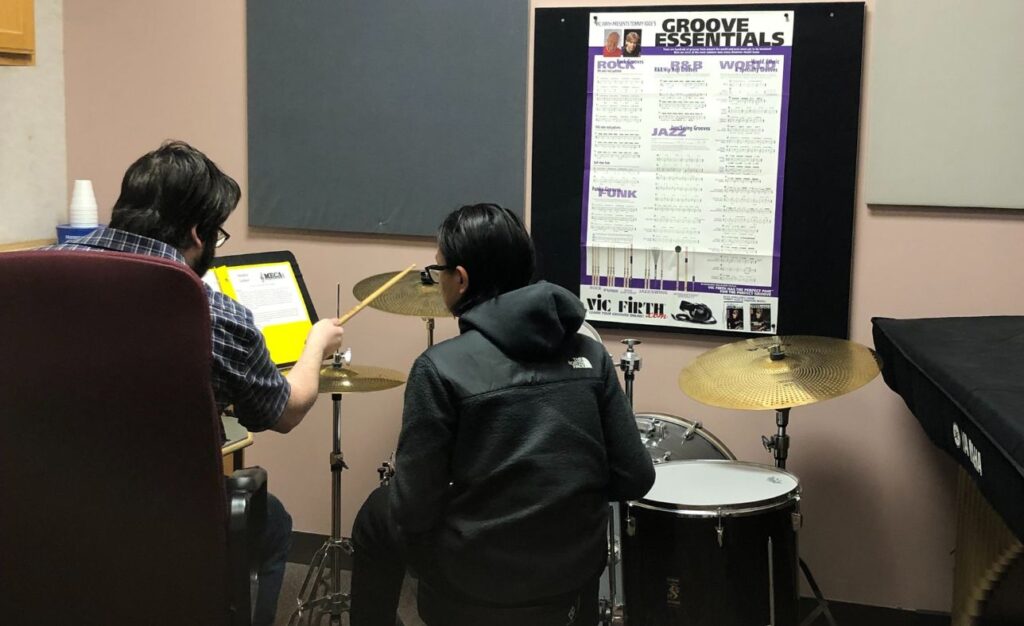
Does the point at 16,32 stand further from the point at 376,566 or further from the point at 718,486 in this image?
the point at 718,486

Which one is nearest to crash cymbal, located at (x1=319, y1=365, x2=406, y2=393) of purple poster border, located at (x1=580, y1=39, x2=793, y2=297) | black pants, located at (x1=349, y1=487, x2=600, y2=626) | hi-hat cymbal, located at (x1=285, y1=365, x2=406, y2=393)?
hi-hat cymbal, located at (x1=285, y1=365, x2=406, y2=393)

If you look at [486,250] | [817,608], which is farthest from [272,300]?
[817,608]

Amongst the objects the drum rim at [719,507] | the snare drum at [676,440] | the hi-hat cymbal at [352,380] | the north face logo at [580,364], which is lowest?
the drum rim at [719,507]

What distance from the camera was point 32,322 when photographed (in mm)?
1438

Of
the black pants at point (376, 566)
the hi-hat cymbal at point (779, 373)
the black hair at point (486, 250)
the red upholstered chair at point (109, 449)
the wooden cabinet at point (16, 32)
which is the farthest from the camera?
the wooden cabinet at point (16, 32)

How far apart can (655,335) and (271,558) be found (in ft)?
4.23

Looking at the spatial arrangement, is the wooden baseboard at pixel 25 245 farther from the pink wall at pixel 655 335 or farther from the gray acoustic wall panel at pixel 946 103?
the gray acoustic wall panel at pixel 946 103

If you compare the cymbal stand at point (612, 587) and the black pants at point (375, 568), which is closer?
the black pants at point (375, 568)

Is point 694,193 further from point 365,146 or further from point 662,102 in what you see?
point 365,146

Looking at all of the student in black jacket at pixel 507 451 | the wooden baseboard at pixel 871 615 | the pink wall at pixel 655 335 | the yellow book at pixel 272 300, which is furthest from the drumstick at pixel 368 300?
the wooden baseboard at pixel 871 615

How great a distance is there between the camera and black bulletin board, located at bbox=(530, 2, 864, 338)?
2.57 meters

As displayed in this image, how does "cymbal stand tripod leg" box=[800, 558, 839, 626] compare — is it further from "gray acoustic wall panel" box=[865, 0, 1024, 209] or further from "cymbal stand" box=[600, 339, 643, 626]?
"gray acoustic wall panel" box=[865, 0, 1024, 209]

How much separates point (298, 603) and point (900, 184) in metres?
1.94

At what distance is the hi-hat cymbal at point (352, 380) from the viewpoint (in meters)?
2.44
